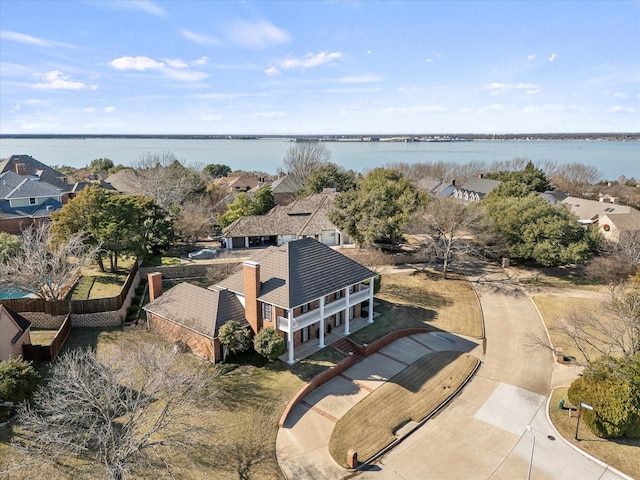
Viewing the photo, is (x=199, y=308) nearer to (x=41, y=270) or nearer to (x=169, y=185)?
(x=41, y=270)

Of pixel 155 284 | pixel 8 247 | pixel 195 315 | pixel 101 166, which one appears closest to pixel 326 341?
pixel 195 315

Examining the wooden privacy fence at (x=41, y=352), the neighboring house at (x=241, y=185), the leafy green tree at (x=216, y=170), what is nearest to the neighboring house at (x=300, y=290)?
the wooden privacy fence at (x=41, y=352)

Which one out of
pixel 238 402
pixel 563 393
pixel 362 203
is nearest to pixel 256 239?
pixel 362 203

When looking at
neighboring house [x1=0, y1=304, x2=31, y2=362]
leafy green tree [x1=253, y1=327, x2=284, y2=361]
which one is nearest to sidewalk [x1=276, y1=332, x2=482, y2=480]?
leafy green tree [x1=253, y1=327, x2=284, y2=361]

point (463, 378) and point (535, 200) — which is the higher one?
point (535, 200)

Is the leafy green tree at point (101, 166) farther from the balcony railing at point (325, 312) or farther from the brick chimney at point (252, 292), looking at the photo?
the balcony railing at point (325, 312)

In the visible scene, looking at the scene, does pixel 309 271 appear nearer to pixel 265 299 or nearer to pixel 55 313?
pixel 265 299

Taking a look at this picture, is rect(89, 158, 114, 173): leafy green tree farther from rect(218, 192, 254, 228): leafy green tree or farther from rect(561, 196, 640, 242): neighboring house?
rect(561, 196, 640, 242): neighboring house
